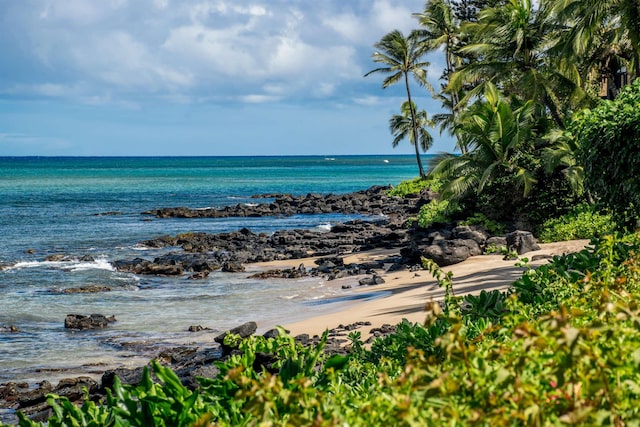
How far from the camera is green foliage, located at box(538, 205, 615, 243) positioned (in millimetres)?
19312

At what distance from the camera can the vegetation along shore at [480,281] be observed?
9.68ft

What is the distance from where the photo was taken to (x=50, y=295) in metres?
19.7

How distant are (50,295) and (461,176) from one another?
11892 millimetres

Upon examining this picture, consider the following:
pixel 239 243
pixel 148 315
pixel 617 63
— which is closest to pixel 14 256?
pixel 239 243

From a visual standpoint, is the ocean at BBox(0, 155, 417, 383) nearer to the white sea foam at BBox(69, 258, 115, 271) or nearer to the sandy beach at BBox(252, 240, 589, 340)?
the white sea foam at BBox(69, 258, 115, 271)

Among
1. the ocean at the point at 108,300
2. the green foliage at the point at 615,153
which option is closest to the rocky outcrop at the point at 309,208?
the ocean at the point at 108,300

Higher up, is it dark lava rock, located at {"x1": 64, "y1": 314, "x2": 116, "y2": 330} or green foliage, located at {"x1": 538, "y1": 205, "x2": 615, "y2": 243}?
green foliage, located at {"x1": 538, "y1": 205, "x2": 615, "y2": 243}

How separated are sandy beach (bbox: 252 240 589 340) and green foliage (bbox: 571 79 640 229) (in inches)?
90.4

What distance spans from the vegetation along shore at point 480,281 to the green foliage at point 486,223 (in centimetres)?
9

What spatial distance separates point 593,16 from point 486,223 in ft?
20.7

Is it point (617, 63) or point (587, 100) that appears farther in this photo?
point (617, 63)

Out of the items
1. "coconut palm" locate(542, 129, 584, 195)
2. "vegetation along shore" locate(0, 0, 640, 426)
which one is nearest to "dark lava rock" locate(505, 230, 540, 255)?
"vegetation along shore" locate(0, 0, 640, 426)

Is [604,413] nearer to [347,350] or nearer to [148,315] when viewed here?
[347,350]

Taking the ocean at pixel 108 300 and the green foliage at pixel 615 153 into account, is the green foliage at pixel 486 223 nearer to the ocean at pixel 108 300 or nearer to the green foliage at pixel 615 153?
the ocean at pixel 108 300
